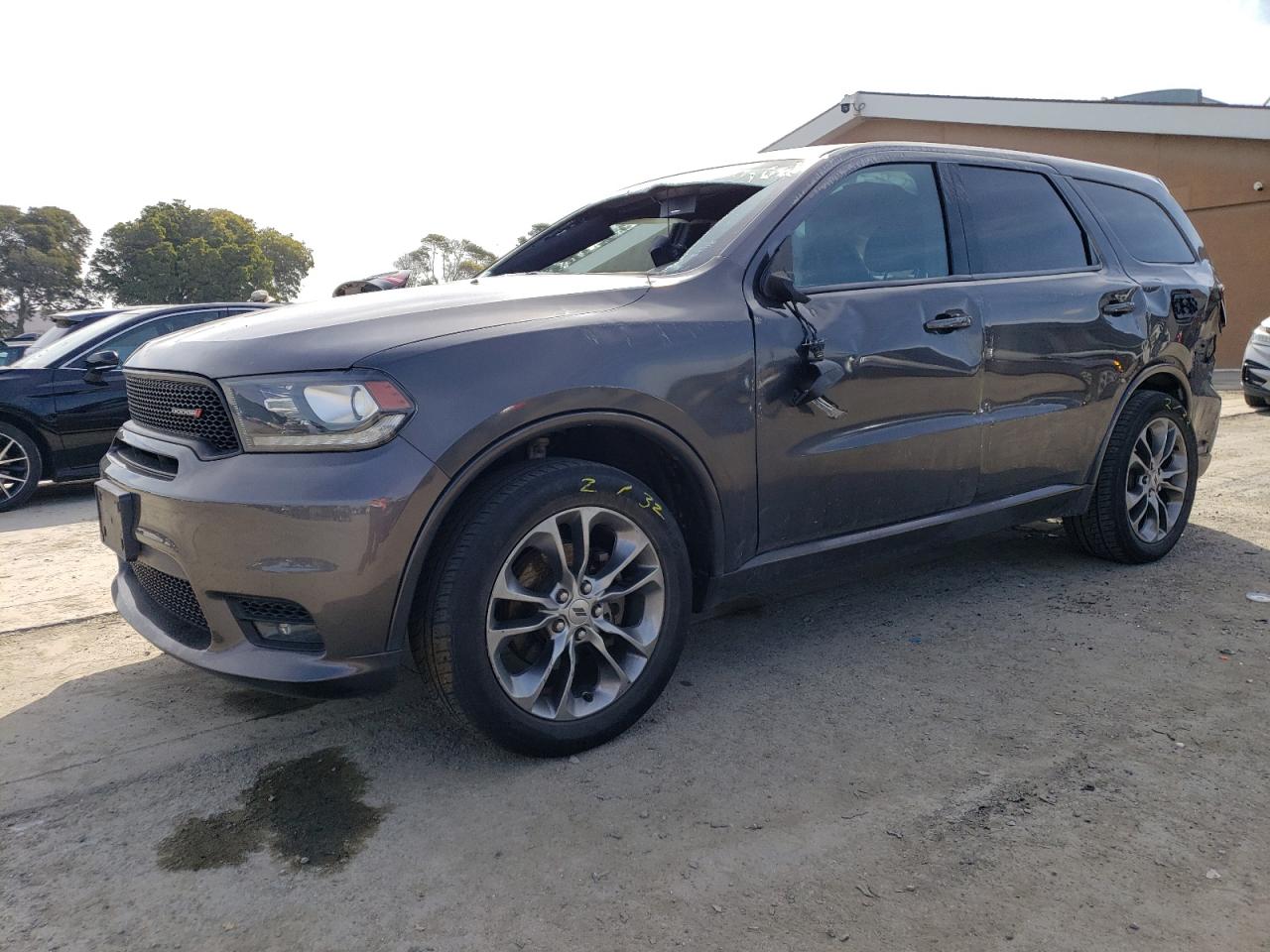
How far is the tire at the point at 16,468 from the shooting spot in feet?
23.4

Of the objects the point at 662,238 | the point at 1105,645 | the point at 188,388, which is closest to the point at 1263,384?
the point at 1105,645

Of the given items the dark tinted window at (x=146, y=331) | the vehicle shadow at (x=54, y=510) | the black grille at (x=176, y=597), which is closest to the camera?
the black grille at (x=176, y=597)

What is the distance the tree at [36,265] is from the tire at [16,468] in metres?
59.5

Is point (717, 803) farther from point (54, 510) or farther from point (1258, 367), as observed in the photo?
point (1258, 367)

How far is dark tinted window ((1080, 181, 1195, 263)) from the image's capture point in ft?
14.8

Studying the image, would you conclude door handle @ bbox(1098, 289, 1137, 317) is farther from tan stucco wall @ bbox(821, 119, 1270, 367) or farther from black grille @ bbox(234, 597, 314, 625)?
tan stucco wall @ bbox(821, 119, 1270, 367)

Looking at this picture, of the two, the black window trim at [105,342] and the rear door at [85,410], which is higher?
the black window trim at [105,342]

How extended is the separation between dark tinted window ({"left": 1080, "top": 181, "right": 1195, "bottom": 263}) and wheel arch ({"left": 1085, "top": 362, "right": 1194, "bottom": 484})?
0.51 m

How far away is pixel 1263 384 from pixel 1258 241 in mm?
7668

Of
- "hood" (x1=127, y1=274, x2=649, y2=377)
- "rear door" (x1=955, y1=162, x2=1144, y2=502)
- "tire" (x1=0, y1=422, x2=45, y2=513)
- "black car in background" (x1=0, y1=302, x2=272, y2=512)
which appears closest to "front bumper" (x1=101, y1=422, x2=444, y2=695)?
"hood" (x1=127, y1=274, x2=649, y2=377)

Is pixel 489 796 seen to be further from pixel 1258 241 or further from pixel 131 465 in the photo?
pixel 1258 241

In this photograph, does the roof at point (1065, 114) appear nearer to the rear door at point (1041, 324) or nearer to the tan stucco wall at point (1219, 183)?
the tan stucco wall at point (1219, 183)

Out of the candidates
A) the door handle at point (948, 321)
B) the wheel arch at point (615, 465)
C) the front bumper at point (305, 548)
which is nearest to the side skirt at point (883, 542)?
the wheel arch at point (615, 465)

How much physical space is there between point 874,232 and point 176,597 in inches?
100
